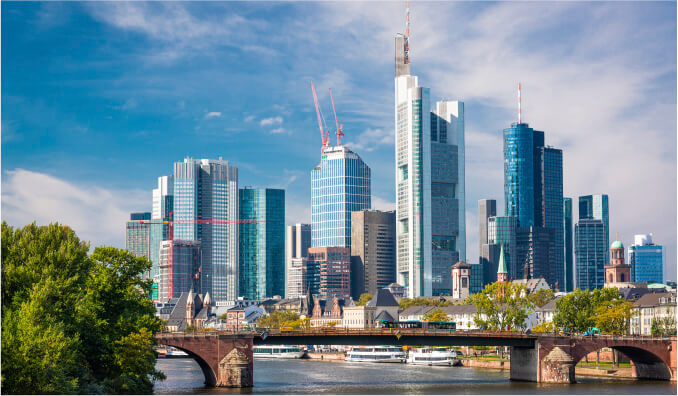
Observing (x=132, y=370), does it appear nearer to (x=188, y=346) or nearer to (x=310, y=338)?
(x=188, y=346)

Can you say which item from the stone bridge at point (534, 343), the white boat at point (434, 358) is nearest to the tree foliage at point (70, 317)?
the stone bridge at point (534, 343)

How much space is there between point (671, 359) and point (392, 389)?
127 ft

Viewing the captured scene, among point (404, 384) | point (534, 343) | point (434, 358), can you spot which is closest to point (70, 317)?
point (404, 384)

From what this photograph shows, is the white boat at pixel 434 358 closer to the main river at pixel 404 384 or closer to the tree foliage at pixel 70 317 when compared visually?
the main river at pixel 404 384

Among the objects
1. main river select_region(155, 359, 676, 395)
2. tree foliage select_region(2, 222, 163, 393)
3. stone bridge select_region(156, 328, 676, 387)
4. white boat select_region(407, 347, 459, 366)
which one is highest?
tree foliage select_region(2, 222, 163, 393)

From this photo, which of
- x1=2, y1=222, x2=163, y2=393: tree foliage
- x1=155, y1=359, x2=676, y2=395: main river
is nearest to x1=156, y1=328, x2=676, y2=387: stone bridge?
x1=155, y1=359, x2=676, y2=395: main river

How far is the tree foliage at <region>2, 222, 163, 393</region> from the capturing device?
70562 mm

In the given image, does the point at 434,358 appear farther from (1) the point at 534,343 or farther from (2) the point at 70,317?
(2) the point at 70,317

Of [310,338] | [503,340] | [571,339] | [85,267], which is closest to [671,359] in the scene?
[571,339]

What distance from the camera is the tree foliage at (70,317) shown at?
232 feet

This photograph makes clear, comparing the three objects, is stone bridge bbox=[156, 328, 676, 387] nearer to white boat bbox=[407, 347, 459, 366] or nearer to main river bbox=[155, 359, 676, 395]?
main river bbox=[155, 359, 676, 395]

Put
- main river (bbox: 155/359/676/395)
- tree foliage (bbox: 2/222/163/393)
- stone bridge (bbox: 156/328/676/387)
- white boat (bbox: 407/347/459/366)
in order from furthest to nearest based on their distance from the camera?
white boat (bbox: 407/347/459/366)
stone bridge (bbox: 156/328/676/387)
main river (bbox: 155/359/676/395)
tree foliage (bbox: 2/222/163/393)

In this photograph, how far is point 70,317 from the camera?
7969 centimetres

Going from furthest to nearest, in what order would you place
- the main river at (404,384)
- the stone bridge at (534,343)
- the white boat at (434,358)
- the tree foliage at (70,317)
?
the white boat at (434,358)
the stone bridge at (534,343)
the main river at (404,384)
the tree foliage at (70,317)
